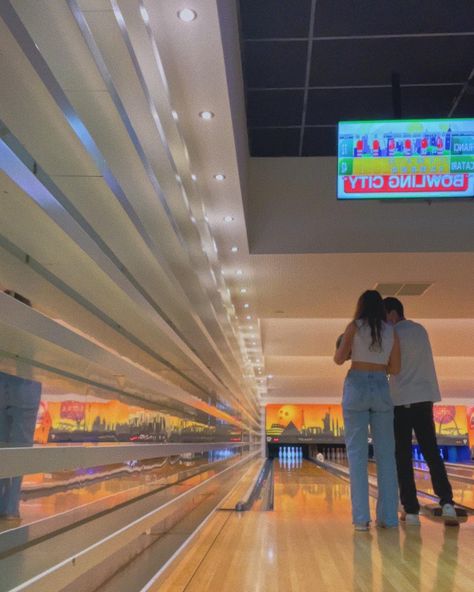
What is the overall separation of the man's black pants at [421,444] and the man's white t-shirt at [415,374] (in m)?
0.06

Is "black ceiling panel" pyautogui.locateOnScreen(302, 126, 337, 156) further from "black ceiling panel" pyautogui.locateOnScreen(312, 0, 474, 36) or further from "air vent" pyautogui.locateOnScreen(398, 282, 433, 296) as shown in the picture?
"air vent" pyautogui.locateOnScreen(398, 282, 433, 296)

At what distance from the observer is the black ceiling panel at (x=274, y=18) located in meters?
4.68

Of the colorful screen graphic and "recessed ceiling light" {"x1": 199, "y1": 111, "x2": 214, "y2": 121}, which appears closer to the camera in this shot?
"recessed ceiling light" {"x1": 199, "y1": 111, "x2": 214, "y2": 121}

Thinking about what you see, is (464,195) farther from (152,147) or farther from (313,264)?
(152,147)

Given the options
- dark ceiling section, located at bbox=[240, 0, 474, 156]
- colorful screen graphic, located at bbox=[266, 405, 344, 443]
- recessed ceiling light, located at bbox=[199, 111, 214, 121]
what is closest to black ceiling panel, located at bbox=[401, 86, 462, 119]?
dark ceiling section, located at bbox=[240, 0, 474, 156]

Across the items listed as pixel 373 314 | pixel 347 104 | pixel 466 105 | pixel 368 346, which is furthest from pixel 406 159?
pixel 368 346

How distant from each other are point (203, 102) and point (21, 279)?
2.89 metres

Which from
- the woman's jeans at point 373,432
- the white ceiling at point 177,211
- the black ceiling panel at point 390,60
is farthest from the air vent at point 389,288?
the woman's jeans at point 373,432

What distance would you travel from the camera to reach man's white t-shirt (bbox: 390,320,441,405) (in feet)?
13.3

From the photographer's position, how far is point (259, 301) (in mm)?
9258

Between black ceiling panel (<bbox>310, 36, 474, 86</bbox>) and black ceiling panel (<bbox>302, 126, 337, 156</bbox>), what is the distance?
0.89m

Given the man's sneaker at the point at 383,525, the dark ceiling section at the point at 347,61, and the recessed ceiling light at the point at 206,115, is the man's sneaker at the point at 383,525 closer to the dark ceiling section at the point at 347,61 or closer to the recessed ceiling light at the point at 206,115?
the recessed ceiling light at the point at 206,115

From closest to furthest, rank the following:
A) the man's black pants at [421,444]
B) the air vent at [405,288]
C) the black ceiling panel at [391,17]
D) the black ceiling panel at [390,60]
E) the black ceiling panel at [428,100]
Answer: the man's black pants at [421,444] → the black ceiling panel at [391,17] → the black ceiling panel at [390,60] → the black ceiling panel at [428,100] → the air vent at [405,288]

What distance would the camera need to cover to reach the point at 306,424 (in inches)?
1058
